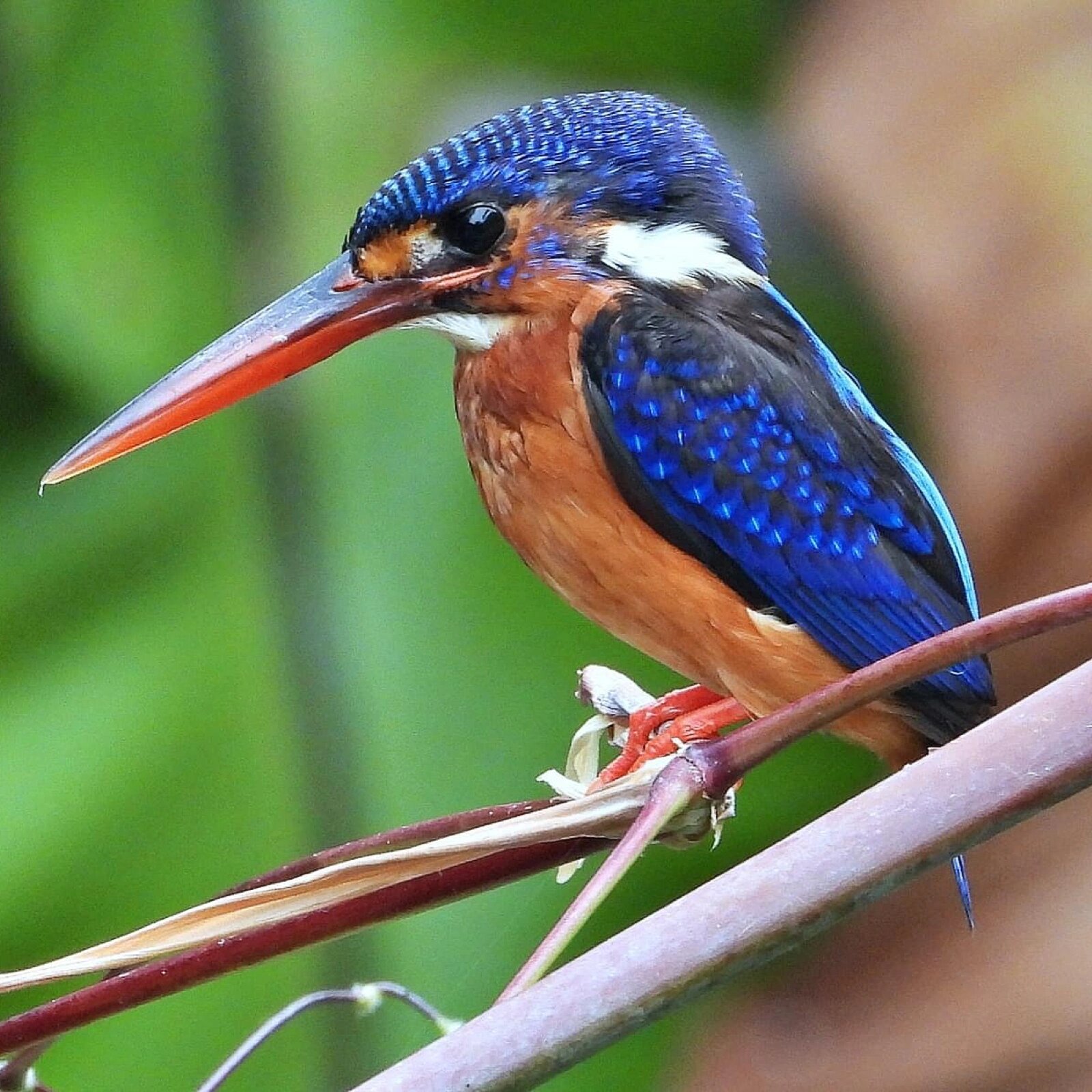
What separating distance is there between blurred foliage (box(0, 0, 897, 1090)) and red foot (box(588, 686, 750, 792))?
452 millimetres

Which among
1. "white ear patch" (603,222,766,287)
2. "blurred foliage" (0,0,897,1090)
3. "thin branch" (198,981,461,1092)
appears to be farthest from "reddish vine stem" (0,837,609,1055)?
"blurred foliage" (0,0,897,1090)

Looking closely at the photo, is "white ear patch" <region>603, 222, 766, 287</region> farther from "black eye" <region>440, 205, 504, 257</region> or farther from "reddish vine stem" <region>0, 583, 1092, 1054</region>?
"reddish vine stem" <region>0, 583, 1092, 1054</region>

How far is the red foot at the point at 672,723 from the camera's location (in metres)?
0.88

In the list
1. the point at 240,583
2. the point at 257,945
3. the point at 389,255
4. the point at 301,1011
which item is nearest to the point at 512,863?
the point at 257,945

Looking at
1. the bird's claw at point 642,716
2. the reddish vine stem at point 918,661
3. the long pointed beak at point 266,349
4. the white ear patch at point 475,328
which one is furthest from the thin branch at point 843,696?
the white ear patch at point 475,328

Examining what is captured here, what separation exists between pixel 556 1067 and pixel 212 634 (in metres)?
1.10

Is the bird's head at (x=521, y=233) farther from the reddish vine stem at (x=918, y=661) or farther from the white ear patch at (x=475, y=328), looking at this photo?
the reddish vine stem at (x=918, y=661)

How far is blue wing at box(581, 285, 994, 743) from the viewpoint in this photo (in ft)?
2.93

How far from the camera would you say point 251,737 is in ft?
4.82

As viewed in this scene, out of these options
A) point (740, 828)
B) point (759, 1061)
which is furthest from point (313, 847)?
point (759, 1061)

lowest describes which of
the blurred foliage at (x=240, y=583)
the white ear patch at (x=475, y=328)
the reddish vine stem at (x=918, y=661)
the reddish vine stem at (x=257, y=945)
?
the blurred foliage at (x=240, y=583)

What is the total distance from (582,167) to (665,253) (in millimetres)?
69

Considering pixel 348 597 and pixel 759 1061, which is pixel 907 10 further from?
pixel 759 1061

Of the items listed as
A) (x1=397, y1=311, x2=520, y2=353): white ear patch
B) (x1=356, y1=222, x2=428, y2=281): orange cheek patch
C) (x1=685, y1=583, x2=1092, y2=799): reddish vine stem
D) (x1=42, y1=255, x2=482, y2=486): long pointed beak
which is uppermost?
(x1=356, y1=222, x2=428, y2=281): orange cheek patch
